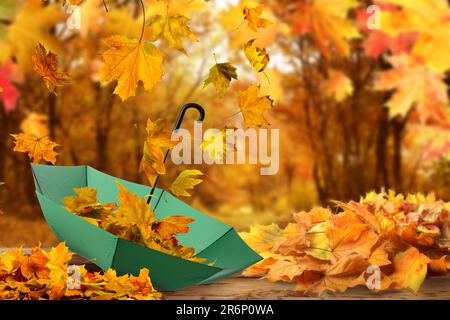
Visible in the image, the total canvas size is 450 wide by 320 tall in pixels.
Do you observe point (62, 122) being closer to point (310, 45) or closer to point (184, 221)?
point (310, 45)

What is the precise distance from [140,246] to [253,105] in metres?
0.18

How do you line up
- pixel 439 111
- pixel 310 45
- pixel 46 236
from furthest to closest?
1. pixel 310 45
2. pixel 46 236
3. pixel 439 111

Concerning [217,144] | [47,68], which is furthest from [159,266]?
[47,68]

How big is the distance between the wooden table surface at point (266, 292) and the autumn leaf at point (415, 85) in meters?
0.76

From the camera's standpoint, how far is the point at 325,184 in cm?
170

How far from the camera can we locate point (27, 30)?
137 centimetres

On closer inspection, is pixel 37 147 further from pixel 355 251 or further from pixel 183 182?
pixel 355 251

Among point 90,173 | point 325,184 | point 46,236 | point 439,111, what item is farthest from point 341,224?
point 46,236

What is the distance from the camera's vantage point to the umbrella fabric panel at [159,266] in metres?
0.65

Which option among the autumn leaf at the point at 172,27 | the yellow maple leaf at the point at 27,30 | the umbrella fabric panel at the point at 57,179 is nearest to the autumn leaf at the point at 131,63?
the autumn leaf at the point at 172,27

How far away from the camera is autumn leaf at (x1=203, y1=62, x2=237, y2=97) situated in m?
0.65

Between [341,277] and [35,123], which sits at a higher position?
[35,123]

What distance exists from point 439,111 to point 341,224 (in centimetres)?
77

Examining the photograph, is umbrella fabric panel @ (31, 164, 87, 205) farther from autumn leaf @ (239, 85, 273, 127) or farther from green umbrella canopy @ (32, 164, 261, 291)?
autumn leaf @ (239, 85, 273, 127)
